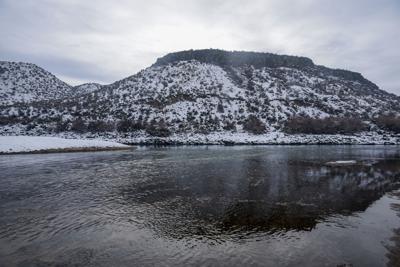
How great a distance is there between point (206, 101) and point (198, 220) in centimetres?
9452

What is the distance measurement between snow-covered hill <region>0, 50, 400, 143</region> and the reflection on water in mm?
58759

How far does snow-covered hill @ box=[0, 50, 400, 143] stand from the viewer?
281 ft

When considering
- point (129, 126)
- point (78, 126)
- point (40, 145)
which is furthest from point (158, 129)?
→ point (40, 145)

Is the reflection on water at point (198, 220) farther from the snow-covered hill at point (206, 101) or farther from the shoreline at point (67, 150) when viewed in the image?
the snow-covered hill at point (206, 101)

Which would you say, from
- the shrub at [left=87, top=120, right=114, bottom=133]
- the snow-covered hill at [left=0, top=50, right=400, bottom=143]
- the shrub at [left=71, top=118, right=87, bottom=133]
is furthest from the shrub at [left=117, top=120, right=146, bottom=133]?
the shrub at [left=71, top=118, right=87, bottom=133]

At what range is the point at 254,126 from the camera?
88250 millimetres

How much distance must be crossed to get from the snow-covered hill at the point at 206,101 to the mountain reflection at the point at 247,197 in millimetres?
56623

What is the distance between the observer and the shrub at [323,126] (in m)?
85.8

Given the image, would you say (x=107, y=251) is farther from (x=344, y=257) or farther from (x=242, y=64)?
(x=242, y=64)

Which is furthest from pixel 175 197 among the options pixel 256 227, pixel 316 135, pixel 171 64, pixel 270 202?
pixel 171 64

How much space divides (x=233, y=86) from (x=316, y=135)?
54.0 metres

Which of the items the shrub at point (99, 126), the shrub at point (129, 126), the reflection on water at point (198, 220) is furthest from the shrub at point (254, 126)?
the reflection on water at point (198, 220)

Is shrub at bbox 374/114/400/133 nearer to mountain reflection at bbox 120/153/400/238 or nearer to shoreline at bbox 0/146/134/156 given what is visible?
mountain reflection at bbox 120/153/400/238

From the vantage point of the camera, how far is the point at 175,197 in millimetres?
17281
